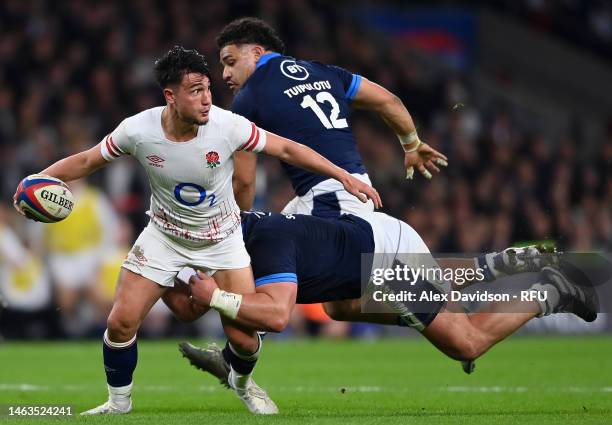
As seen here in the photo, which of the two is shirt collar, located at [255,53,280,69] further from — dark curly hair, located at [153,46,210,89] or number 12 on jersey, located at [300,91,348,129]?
dark curly hair, located at [153,46,210,89]

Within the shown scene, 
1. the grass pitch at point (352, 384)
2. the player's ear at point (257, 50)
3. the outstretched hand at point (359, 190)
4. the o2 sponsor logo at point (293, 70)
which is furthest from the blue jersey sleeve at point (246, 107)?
the grass pitch at point (352, 384)

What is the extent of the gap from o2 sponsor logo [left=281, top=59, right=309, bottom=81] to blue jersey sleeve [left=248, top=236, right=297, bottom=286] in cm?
127

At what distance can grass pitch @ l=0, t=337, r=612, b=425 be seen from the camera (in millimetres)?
7359

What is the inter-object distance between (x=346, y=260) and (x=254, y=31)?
1.86 m

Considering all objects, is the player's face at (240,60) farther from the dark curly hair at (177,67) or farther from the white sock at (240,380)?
the white sock at (240,380)

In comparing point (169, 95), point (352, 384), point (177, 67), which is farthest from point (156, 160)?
point (352, 384)

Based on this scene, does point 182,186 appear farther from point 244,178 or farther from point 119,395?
point 119,395

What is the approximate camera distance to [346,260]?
786 cm

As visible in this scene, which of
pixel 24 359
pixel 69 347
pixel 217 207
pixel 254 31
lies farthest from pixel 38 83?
pixel 217 207

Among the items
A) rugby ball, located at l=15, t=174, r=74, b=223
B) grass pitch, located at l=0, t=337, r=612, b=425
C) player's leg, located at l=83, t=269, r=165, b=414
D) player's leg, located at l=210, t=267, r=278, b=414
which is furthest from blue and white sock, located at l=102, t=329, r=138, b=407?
rugby ball, located at l=15, t=174, r=74, b=223

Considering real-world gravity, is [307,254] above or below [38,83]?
above

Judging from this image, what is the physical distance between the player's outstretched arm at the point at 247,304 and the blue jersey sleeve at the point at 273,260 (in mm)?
127

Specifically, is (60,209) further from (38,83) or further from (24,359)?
(38,83)

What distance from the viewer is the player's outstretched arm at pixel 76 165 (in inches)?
290
